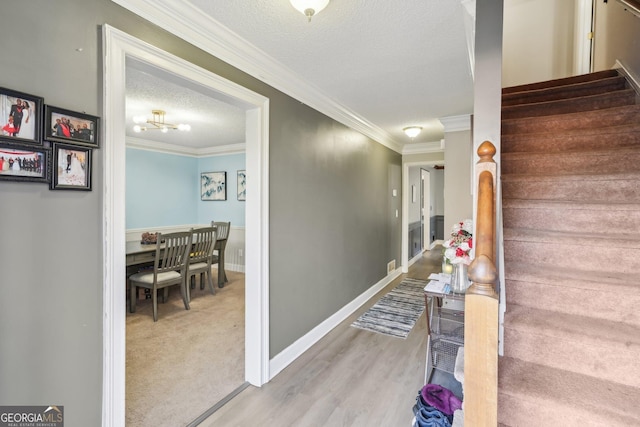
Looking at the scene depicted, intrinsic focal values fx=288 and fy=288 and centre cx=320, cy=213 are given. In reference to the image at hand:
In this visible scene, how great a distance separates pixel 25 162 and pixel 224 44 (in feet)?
4.19

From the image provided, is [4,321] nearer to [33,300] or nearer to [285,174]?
[33,300]

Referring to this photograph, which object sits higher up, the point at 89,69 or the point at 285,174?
the point at 89,69

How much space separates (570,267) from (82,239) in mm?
2453

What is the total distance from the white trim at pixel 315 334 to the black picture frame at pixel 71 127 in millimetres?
1959

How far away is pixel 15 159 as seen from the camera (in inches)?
40.7

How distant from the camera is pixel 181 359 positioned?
2529 mm

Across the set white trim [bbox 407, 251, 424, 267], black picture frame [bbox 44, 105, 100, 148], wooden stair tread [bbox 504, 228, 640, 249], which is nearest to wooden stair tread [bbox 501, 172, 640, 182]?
wooden stair tread [bbox 504, 228, 640, 249]

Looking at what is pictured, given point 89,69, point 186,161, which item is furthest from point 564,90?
point 186,161

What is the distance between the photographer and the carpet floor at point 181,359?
6.39 feet

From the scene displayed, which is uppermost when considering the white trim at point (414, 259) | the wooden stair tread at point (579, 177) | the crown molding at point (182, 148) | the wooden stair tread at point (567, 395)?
the crown molding at point (182, 148)

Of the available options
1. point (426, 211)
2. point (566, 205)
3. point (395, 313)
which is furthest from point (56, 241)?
point (426, 211)

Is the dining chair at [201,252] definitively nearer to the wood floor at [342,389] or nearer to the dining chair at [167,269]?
the dining chair at [167,269]

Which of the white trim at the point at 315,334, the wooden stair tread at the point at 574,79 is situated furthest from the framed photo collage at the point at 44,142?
the wooden stair tread at the point at 574,79

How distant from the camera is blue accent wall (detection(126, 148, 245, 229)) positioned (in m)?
5.10
